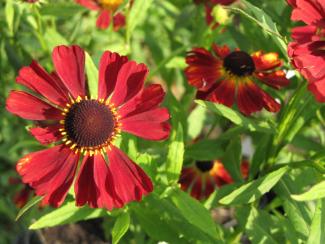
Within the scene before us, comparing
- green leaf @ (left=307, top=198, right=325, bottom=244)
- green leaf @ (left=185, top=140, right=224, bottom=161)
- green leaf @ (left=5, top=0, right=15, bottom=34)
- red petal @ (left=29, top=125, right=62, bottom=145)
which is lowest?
green leaf @ (left=307, top=198, right=325, bottom=244)

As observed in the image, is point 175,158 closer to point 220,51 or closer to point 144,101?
point 144,101

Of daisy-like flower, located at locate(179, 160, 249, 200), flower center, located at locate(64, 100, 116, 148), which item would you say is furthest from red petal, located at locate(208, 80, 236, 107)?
daisy-like flower, located at locate(179, 160, 249, 200)

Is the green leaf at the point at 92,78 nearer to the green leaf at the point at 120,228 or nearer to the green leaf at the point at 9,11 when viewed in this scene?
the green leaf at the point at 120,228

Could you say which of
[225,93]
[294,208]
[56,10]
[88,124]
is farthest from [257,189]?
[56,10]

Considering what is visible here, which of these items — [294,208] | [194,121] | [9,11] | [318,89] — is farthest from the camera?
[194,121]

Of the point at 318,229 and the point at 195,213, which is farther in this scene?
the point at 195,213

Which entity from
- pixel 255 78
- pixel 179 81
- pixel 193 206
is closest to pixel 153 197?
pixel 193 206

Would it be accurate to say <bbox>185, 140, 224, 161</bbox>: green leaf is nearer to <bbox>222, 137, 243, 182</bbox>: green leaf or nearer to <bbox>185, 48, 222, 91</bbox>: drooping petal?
<bbox>222, 137, 243, 182</bbox>: green leaf
